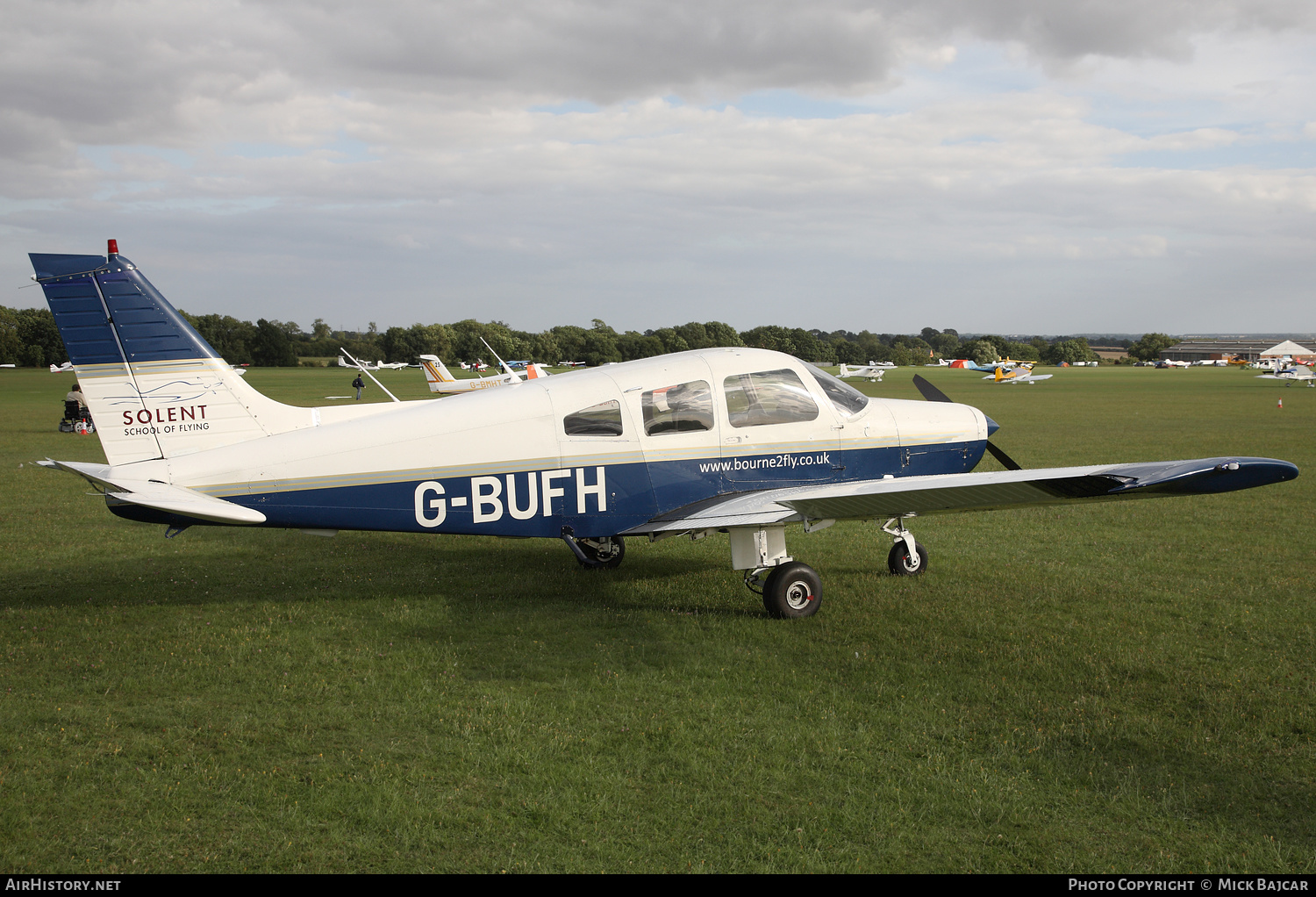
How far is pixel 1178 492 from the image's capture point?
5883 mm

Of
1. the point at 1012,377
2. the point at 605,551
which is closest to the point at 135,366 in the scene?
the point at 605,551

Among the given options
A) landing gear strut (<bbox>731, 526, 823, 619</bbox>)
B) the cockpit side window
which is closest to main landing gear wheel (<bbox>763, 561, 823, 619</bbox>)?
landing gear strut (<bbox>731, 526, 823, 619</bbox>)

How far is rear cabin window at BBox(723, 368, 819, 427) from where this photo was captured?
25.6 ft

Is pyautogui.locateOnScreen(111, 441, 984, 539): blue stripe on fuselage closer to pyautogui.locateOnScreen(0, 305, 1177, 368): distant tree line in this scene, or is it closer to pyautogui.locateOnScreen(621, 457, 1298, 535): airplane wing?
pyautogui.locateOnScreen(621, 457, 1298, 535): airplane wing

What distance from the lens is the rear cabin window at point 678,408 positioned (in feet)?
24.8

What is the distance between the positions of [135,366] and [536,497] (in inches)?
149

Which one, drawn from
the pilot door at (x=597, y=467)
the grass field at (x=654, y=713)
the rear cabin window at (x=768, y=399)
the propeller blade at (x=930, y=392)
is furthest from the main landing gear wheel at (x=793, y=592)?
the propeller blade at (x=930, y=392)

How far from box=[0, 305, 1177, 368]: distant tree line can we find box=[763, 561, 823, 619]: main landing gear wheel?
61.3 m

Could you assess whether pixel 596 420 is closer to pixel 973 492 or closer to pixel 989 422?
pixel 973 492

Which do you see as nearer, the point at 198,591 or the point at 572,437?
the point at 572,437

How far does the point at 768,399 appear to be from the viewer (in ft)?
26.0
